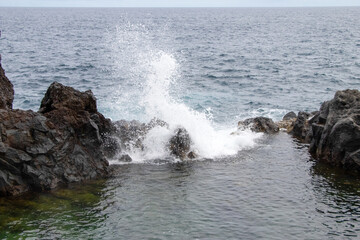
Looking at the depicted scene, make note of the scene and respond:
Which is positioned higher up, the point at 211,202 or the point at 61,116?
the point at 61,116

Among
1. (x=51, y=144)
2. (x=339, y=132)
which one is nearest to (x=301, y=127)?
(x=339, y=132)

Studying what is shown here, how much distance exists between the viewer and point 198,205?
19766 mm

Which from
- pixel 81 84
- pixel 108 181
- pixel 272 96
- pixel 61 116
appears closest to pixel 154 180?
pixel 108 181

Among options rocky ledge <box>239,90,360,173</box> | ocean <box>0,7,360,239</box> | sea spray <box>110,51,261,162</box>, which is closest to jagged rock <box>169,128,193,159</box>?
sea spray <box>110,51,261,162</box>

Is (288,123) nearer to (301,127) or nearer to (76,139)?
(301,127)

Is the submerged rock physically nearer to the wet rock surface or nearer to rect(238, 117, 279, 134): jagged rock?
the wet rock surface

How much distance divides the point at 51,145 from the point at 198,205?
25.3 feet

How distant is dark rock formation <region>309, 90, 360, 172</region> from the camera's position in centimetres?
2433

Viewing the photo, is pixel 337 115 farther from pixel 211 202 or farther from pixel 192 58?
pixel 192 58

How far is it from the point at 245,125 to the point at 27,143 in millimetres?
17208

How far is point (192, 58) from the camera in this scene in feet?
254

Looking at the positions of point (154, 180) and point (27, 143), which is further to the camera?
point (154, 180)

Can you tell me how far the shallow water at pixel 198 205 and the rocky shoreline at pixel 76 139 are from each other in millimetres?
984

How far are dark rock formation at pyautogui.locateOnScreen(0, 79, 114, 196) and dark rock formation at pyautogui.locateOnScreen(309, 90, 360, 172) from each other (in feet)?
42.5
